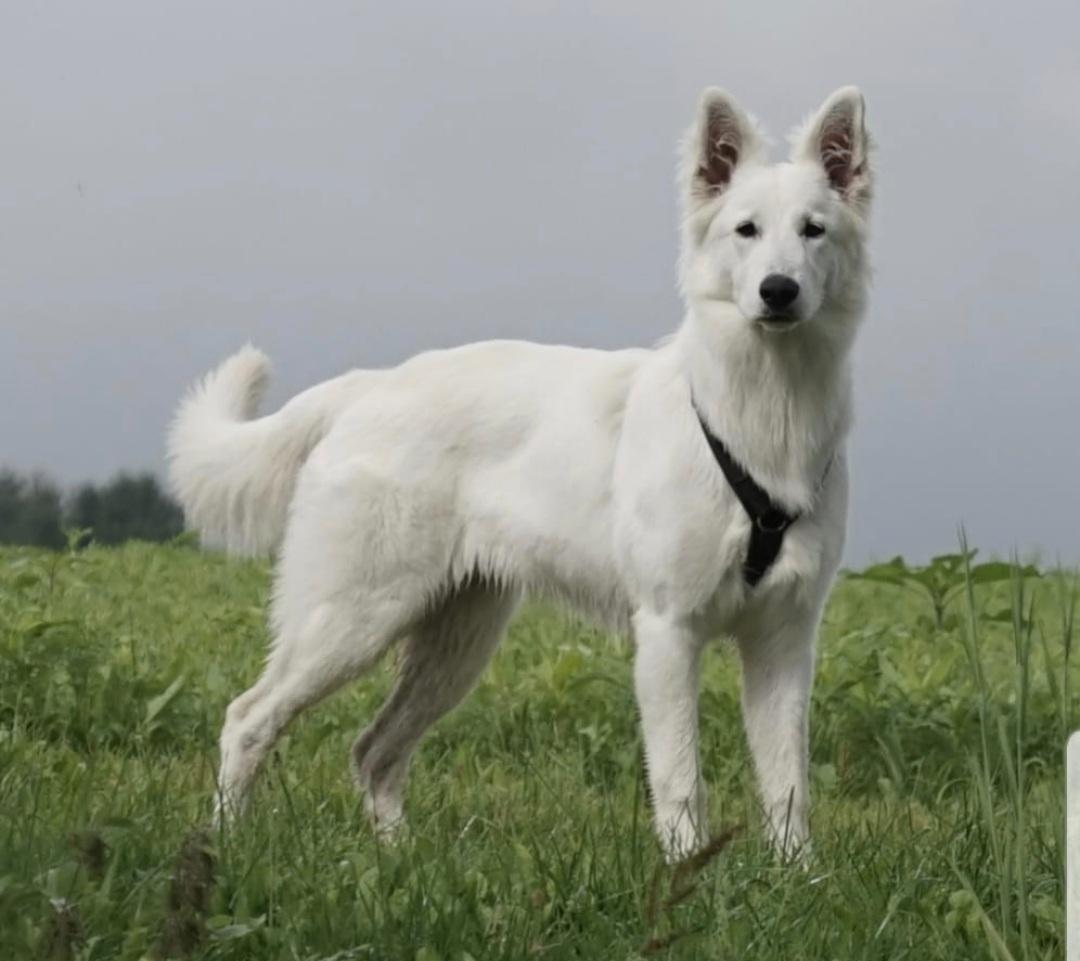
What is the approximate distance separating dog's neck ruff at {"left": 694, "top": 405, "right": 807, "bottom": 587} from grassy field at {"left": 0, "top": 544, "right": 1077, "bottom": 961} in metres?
0.74

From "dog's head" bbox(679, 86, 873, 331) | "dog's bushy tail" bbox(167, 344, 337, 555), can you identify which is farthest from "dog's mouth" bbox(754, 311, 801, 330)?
"dog's bushy tail" bbox(167, 344, 337, 555)

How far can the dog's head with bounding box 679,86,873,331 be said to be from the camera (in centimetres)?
516

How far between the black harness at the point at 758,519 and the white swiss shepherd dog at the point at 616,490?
0.03m

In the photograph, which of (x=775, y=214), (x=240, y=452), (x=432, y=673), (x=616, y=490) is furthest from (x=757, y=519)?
(x=240, y=452)

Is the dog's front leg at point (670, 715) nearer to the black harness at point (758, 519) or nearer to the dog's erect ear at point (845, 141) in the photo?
the black harness at point (758, 519)

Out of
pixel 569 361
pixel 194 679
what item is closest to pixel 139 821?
pixel 569 361

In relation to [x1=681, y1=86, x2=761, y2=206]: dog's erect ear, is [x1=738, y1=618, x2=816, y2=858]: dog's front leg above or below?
below

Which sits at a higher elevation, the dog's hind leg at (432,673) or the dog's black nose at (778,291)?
the dog's black nose at (778,291)

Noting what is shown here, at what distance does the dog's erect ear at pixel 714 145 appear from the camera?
5.42 meters

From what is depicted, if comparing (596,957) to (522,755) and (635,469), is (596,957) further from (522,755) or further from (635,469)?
(522,755)

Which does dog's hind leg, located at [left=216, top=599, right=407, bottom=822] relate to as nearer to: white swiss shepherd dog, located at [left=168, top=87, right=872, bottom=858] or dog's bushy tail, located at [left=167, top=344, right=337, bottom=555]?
white swiss shepherd dog, located at [left=168, top=87, right=872, bottom=858]

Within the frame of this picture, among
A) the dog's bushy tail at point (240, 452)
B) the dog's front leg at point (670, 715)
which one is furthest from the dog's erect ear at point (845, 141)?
the dog's bushy tail at point (240, 452)

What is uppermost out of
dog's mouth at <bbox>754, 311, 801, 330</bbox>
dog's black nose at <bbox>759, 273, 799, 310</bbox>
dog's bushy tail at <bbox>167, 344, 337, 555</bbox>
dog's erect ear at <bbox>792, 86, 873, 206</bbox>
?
dog's erect ear at <bbox>792, 86, 873, 206</bbox>

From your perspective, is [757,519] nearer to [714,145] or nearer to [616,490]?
[616,490]
